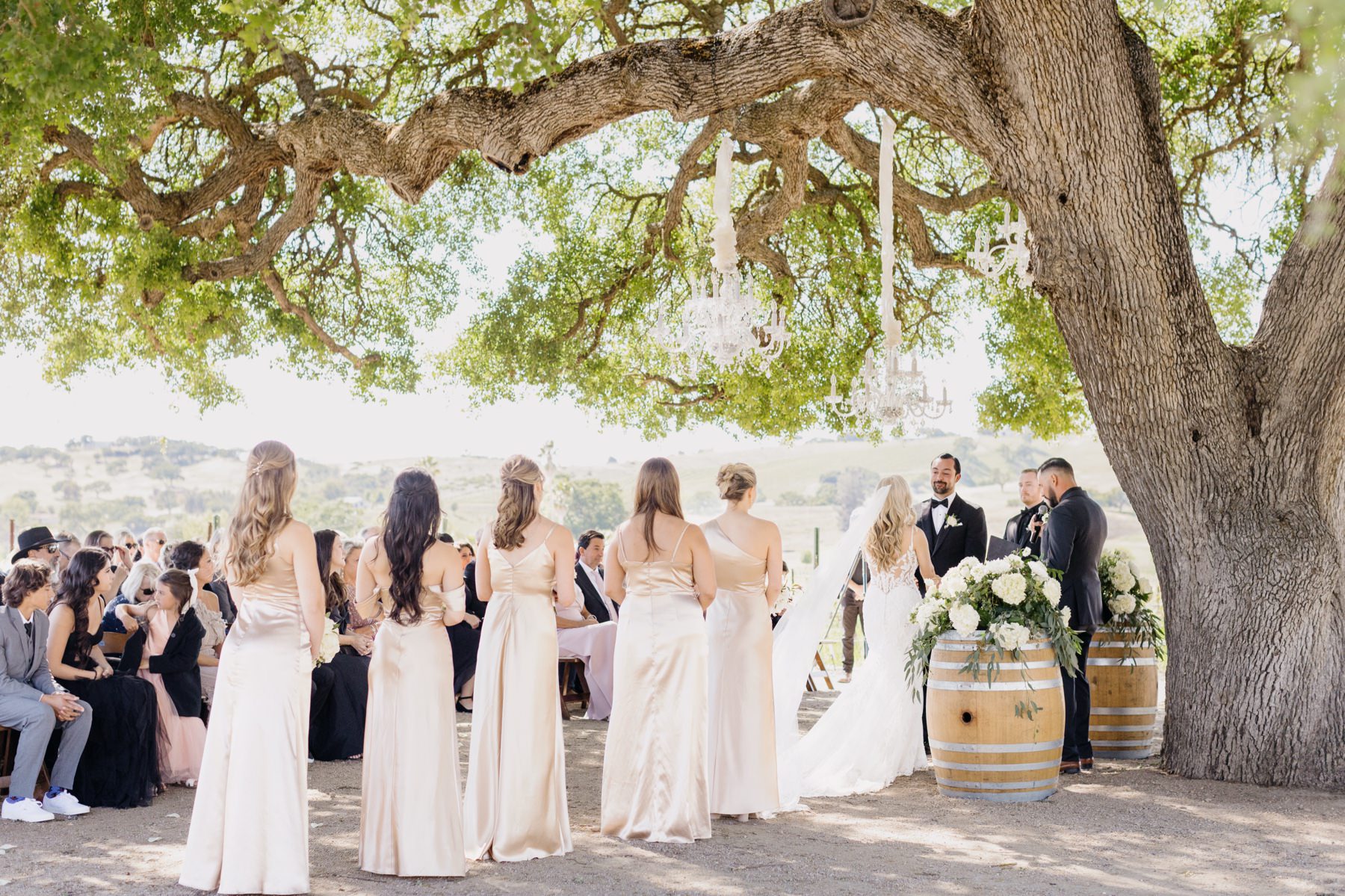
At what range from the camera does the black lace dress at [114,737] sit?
749cm

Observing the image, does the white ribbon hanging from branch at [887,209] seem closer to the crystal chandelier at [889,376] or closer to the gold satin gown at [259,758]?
the crystal chandelier at [889,376]

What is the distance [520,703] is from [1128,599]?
4.67 m

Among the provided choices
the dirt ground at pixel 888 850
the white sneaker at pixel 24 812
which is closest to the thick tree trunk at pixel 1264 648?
the dirt ground at pixel 888 850

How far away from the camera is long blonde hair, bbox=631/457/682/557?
6.59m

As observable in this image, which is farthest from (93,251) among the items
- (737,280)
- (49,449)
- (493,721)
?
(49,449)

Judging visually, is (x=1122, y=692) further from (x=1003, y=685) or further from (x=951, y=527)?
(x=1003, y=685)

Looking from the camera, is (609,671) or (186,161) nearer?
(609,671)

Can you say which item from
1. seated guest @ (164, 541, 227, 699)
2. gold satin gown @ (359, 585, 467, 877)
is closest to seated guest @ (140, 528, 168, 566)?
seated guest @ (164, 541, 227, 699)

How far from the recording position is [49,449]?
126750 millimetres

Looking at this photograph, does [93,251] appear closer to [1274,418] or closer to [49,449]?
[1274,418]

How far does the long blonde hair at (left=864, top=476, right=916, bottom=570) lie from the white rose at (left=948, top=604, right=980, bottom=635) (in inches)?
47.9

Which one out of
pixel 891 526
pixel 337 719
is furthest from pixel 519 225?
pixel 891 526

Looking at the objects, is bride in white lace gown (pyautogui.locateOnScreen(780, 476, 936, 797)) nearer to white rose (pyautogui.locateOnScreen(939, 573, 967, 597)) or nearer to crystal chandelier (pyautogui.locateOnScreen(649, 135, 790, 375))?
white rose (pyautogui.locateOnScreen(939, 573, 967, 597))

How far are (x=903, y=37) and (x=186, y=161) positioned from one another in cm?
878
